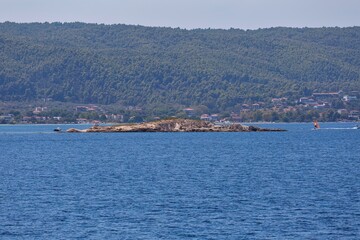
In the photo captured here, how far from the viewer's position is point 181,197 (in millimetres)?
53219

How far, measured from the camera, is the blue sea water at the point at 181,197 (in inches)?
1663

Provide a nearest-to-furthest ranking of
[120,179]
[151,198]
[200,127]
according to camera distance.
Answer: [151,198] → [120,179] → [200,127]

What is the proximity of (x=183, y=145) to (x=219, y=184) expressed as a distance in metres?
55.2

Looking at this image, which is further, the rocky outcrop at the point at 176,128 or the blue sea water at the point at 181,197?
the rocky outcrop at the point at 176,128

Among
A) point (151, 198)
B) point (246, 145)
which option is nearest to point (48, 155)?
point (246, 145)

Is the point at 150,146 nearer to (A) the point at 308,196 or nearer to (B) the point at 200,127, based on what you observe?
(B) the point at 200,127

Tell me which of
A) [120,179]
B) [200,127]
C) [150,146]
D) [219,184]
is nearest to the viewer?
[219,184]

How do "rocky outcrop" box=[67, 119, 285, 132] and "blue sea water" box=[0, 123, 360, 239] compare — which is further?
"rocky outcrop" box=[67, 119, 285, 132]

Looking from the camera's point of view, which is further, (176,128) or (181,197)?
(176,128)

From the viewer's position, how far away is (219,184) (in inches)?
2386

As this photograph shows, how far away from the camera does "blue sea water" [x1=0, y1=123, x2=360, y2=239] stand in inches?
1663

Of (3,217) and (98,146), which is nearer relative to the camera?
(3,217)

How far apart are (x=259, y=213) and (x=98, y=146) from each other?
232 ft

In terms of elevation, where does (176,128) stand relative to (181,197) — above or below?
below
